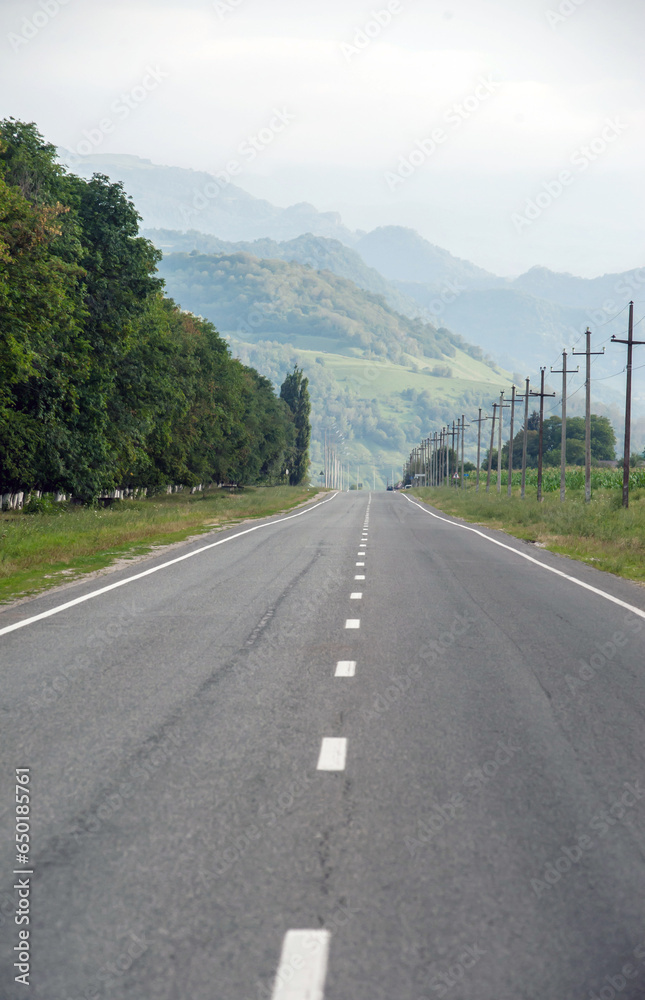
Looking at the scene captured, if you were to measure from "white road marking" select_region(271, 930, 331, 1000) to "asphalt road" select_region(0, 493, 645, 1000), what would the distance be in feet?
0.03

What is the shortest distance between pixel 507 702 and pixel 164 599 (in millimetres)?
7178

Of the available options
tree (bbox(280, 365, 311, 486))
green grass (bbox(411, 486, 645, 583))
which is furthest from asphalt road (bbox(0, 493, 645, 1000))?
tree (bbox(280, 365, 311, 486))

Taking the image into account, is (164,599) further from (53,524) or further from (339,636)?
(53,524)

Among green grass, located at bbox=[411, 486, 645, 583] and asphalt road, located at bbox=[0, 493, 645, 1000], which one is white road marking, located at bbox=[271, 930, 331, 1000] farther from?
green grass, located at bbox=[411, 486, 645, 583]

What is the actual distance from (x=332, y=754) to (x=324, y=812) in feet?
3.43

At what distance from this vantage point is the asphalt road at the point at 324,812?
3498 mm

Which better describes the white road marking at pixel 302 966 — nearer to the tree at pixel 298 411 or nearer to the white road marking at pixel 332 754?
the white road marking at pixel 332 754

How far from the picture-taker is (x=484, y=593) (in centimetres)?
1488

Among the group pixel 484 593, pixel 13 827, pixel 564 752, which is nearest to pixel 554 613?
pixel 484 593

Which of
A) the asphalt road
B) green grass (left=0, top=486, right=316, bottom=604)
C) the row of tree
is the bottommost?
green grass (left=0, top=486, right=316, bottom=604)

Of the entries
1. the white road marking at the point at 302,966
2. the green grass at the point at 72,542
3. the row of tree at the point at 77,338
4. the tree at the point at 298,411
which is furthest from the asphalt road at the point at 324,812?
the tree at the point at 298,411

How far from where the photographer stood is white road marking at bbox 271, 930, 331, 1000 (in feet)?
10.8

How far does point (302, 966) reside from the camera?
3.44 metres

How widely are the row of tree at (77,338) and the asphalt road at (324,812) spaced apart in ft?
57.6
